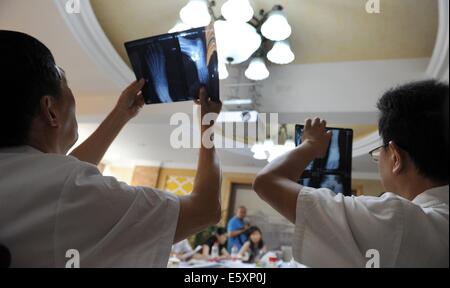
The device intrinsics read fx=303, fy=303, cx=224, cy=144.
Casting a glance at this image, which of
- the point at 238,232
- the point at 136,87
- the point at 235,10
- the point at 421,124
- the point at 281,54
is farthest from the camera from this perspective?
the point at 238,232

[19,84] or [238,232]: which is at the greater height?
[19,84]

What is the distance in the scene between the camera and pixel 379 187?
0.49 metres

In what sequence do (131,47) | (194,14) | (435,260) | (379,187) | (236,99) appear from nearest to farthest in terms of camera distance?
(435,260), (379,187), (131,47), (194,14), (236,99)

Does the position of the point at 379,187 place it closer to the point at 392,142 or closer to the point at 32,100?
the point at 392,142

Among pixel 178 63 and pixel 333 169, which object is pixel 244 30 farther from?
pixel 333 169

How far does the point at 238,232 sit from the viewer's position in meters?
3.04

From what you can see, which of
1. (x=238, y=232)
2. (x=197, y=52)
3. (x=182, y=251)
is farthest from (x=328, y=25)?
(x=238, y=232)

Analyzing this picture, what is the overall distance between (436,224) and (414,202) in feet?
0.20

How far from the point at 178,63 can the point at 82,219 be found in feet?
1.09

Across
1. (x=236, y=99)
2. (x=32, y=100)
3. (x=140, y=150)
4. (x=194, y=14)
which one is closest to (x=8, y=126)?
(x=32, y=100)

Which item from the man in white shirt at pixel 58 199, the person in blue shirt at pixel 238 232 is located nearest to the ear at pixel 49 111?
the man in white shirt at pixel 58 199

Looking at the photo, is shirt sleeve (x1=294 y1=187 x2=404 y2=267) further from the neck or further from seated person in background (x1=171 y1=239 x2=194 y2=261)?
seated person in background (x1=171 y1=239 x2=194 y2=261)

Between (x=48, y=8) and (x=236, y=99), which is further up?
(x=48, y=8)

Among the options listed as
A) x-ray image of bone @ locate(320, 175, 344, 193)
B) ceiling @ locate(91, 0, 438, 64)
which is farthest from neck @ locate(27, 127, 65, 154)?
ceiling @ locate(91, 0, 438, 64)
